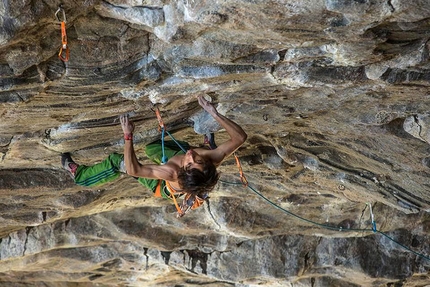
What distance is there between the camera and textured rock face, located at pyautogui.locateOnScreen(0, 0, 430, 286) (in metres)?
3.97

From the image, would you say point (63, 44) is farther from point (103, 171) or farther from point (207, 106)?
point (103, 171)

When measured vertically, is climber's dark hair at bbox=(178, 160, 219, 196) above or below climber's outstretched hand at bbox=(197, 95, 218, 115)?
below

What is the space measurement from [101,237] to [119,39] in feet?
17.0

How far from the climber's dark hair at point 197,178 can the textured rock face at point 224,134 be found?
24.7 inches

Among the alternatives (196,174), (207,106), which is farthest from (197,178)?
(207,106)

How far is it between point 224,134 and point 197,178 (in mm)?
1780

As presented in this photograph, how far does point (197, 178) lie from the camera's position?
14.9ft

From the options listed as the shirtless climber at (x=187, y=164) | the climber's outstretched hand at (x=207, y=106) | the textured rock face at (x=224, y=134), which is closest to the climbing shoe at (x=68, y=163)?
the textured rock face at (x=224, y=134)

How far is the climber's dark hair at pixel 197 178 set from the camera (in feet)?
14.9

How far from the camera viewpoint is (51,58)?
4.41 m

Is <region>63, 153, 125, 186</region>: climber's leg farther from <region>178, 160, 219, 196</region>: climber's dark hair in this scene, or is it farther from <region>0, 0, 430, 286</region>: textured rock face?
<region>178, 160, 219, 196</region>: climber's dark hair

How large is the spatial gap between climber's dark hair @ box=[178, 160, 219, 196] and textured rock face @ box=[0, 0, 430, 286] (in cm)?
63

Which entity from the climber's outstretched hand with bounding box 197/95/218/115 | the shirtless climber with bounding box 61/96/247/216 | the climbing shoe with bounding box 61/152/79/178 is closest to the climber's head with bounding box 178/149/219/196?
the shirtless climber with bounding box 61/96/247/216

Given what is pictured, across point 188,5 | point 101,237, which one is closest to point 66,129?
point 188,5
